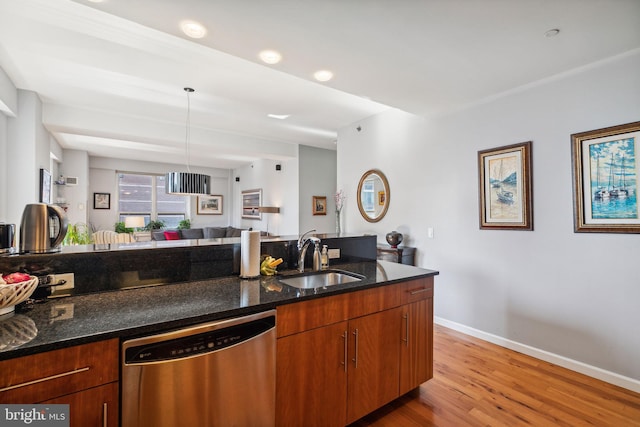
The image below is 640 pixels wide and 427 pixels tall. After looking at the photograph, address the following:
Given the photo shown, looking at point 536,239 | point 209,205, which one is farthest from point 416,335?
point 209,205

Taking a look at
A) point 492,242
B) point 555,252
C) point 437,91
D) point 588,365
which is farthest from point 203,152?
point 588,365

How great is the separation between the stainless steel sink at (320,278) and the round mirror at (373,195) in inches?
81.6

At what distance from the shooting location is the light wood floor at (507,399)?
1.88m

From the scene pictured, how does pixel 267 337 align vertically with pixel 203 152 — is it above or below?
below

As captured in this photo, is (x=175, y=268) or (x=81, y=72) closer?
(x=175, y=268)

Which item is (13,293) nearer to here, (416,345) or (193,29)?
(193,29)

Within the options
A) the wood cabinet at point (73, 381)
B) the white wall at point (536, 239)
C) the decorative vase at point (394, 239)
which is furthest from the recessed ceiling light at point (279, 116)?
the wood cabinet at point (73, 381)

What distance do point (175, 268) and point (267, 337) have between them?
2.49 feet

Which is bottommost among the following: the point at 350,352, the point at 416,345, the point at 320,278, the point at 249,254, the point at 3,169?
the point at 416,345

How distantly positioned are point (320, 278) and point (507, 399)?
5.17 ft

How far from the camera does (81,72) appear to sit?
306 cm

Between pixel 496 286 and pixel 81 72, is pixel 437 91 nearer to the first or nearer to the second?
pixel 496 286

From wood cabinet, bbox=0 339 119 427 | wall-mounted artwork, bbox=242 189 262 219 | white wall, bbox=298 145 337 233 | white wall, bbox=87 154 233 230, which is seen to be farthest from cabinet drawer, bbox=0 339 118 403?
white wall, bbox=87 154 233 230

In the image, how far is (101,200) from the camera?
7.26 m
